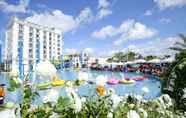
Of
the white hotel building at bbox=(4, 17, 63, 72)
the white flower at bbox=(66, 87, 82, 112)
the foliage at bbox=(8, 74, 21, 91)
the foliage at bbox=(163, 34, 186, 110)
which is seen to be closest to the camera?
the foliage at bbox=(8, 74, 21, 91)

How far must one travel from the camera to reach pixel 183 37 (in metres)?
9.08

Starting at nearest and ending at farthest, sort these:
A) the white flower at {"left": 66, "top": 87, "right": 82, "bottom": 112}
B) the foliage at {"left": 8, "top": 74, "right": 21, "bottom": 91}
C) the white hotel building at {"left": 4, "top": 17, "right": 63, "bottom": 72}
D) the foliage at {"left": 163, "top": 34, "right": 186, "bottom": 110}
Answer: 1. the foliage at {"left": 8, "top": 74, "right": 21, "bottom": 91}
2. the white flower at {"left": 66, "top": 87, "right": 82, "bottom": 112}
3. the foliage at {"left": 163, "top": 34, "right": 186, "bottom": 110}
4. the white hotel building at {"left": 4, "top": 17, "right": 63, "bottom": 72}

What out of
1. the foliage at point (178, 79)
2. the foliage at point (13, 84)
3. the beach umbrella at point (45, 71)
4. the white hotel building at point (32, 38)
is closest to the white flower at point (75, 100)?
the beach umbrella at point (45, 71)

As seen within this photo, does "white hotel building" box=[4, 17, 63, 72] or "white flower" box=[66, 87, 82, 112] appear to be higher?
"white hotel building" box=[4, 17, 63, 72]

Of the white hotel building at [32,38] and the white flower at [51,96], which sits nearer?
the white flower at [51,96]

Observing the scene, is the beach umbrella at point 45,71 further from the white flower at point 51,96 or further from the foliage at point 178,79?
the foliage at point 178,79

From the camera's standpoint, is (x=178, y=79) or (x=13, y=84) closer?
(x=13, y=84)

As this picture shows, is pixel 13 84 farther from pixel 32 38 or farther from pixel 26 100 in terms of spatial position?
pixel 32 38

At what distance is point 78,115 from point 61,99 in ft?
0.93

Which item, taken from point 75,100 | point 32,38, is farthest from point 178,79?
point 32,38

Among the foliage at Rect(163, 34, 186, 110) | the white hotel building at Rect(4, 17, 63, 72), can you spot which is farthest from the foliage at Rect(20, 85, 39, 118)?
the white hotel building at Rect(4, 17, 63, 72)

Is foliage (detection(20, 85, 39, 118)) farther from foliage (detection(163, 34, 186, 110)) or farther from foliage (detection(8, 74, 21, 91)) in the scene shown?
foliage (detection(163, 34, 186, 110))

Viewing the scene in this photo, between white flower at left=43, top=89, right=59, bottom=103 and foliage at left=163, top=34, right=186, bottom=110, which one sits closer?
white flower at left=43, top=89, right=59, bottom=103

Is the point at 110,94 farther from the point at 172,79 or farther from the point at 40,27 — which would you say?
the point at 40,27
